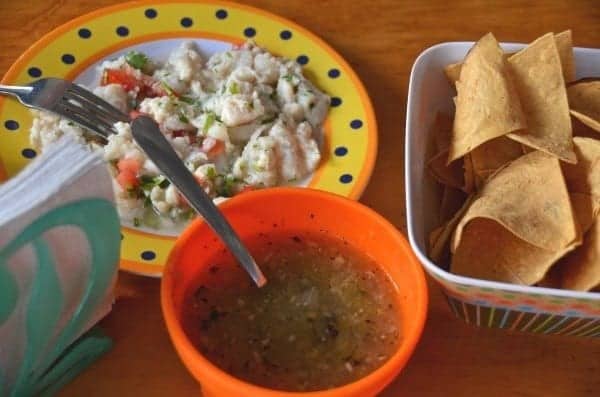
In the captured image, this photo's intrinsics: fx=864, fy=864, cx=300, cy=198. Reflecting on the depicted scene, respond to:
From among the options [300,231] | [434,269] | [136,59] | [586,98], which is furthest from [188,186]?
[586,98]

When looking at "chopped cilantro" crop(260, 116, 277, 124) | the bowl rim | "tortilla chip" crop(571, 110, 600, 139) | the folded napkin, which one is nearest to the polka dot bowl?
the bowl rim

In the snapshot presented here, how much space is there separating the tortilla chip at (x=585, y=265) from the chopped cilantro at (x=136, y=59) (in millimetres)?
663

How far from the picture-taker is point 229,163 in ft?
3.89

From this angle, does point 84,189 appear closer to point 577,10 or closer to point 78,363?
point 78,363

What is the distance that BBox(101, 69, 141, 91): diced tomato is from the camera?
4.06ft

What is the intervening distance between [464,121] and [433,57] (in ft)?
0.44

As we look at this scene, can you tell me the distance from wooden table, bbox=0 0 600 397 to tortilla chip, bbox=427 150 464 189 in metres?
0.12

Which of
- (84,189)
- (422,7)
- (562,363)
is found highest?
(84,189)

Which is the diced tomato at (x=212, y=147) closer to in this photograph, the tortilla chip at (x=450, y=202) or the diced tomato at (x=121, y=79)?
the diced tomato at (x=121, y=79)

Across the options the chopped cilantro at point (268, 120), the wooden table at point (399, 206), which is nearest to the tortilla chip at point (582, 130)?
the wooden table at point (399, 206)

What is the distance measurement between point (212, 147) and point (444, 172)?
0.33 metres

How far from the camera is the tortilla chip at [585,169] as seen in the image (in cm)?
98

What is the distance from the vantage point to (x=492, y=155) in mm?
1025

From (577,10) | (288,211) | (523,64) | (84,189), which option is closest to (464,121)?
(523,64)
